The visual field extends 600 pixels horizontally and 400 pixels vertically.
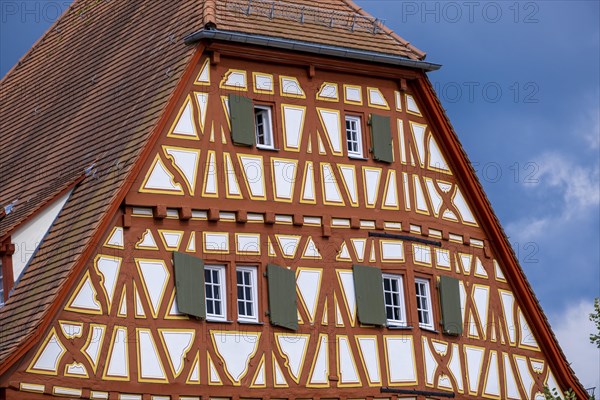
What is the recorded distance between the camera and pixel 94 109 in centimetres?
3600

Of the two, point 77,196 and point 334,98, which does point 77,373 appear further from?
point 334,98

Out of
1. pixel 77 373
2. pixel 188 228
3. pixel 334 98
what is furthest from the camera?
pixel 334 98

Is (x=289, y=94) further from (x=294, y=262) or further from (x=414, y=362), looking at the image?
(x=414, y=362)

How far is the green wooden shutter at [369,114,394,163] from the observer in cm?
3559

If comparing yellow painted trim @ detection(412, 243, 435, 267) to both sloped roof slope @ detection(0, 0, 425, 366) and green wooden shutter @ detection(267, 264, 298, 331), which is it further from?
sloped roof slope @ detection(0, 0, 425, 366)

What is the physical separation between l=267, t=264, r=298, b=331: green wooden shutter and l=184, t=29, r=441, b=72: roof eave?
446 cm

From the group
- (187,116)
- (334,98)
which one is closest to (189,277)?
(187,116)

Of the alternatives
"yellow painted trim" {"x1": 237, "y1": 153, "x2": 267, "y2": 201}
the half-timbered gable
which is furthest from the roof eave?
"yellow painted trim" {"x1": 237, "y1": 153, "x2": 267, "y2": 201}

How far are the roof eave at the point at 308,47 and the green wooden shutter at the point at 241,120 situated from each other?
116cm

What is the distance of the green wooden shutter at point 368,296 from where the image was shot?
3416 centimetres

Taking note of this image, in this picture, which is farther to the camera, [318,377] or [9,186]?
[9,186]

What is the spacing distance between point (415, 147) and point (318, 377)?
5919mm

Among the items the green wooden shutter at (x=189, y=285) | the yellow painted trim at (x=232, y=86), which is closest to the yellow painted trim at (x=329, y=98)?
the yellow painted trim at (x=232, y=86)

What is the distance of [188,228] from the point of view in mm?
32688
